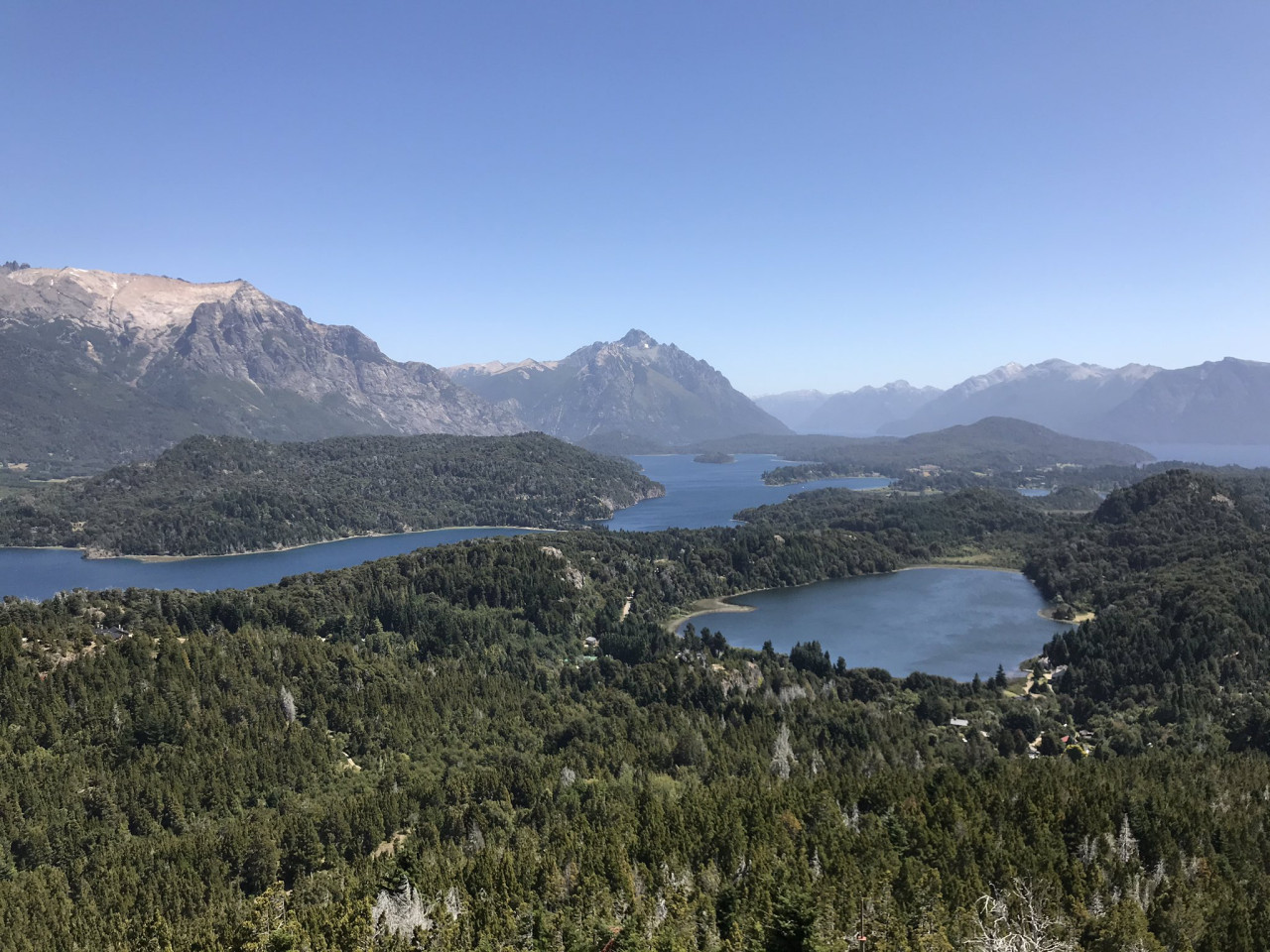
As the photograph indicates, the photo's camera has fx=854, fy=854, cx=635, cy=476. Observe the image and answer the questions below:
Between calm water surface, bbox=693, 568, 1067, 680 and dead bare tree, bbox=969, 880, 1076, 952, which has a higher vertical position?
dead bare tree, bbox=969, 880, 1076, 952

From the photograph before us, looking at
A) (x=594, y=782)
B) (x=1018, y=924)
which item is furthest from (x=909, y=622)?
(x=1018, y=924)

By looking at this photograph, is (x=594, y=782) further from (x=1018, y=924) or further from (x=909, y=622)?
(x=909, y=622)

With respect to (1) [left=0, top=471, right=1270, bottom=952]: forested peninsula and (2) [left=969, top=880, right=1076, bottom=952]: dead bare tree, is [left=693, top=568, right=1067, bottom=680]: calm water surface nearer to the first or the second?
(1) [left=0, top=471, right=1270, bottom=952]: forested peninsula

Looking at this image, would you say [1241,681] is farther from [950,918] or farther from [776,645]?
[950,918]

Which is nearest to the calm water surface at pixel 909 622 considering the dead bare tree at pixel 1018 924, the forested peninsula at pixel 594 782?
the forested peninsula at pixel 594 782

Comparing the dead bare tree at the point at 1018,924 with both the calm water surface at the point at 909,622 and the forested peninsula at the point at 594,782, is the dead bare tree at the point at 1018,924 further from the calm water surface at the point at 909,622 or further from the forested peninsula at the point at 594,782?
the calm water surface at the point at 909,622

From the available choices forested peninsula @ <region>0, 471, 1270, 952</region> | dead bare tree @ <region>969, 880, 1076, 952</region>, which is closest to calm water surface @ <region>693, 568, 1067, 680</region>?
forested peninsula @ <region>0, 471, 1270, 952</region>
